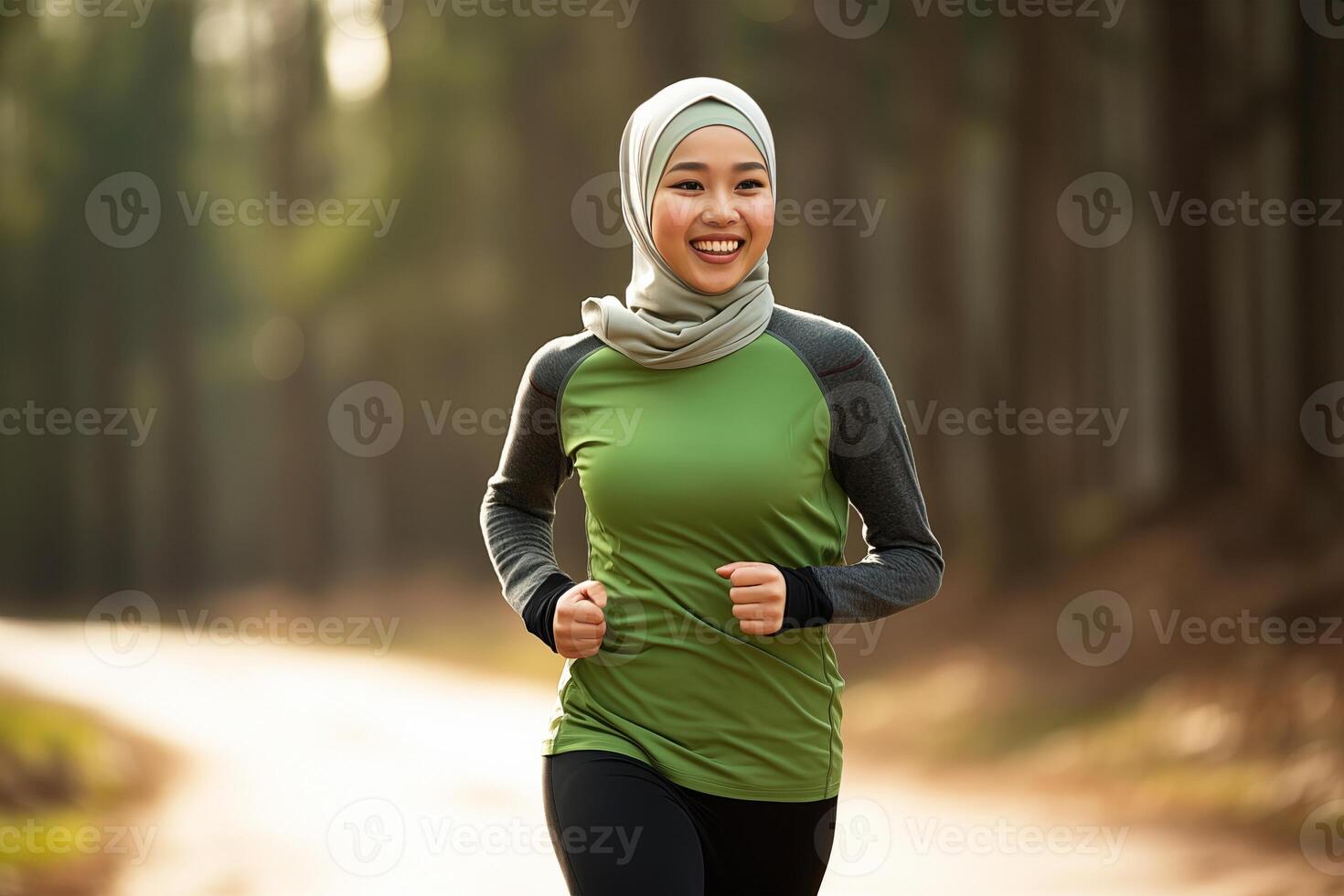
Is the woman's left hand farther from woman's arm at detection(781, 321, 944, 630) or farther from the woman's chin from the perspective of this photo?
the woman's chin

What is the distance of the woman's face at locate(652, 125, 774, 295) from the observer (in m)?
1.85

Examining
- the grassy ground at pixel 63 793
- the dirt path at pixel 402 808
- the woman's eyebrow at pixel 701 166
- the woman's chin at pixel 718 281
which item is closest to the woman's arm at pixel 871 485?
the woman's chin at pixel 718 281

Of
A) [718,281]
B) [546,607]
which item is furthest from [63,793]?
[718,281]

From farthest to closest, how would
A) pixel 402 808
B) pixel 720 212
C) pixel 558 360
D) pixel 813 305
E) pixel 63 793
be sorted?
1. pixel 813 305
2. pixel 402 808
3. pixel 63 793
4. pixel 558 360
5. pixel 720 212

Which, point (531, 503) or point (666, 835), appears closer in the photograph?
point (666, 835)

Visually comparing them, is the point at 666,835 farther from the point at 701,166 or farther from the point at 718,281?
the point at 701,166

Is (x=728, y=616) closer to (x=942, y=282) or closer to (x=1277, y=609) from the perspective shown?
(x=1277, y=609)

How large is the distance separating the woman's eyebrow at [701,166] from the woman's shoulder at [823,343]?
18cm

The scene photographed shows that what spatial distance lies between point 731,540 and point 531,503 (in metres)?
0.40

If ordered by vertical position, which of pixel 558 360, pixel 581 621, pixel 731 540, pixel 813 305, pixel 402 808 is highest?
pixel 813 305

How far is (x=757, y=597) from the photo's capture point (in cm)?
173

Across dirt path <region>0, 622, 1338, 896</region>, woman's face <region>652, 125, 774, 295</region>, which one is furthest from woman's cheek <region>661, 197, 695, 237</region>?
dirt path <region>0, 622, 1338, 896</region>

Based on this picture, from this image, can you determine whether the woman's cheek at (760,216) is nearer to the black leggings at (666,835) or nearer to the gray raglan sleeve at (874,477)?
the gray raglan sleeve at (874,477)

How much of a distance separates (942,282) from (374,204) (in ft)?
13.0
